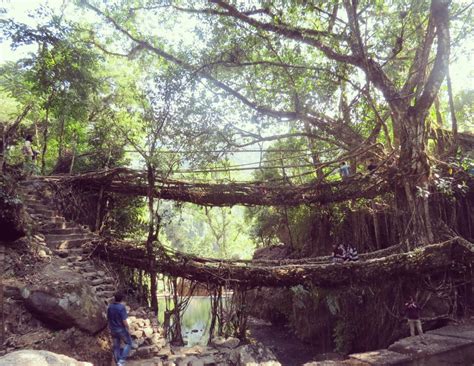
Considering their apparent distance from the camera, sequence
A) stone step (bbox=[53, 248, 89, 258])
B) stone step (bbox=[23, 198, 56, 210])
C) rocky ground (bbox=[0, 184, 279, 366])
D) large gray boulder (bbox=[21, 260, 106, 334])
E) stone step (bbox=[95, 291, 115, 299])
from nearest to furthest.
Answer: rocky ground (bbox=[0, 184, 279, 366]) → large gray boulder (bbox=[21, 260, 106, 334]) → stone step (bbox=[95, 291, 115, 299]) → stone step (bbox=[53, 248, 89, 258]) → stone step (bbox=[23, 198, 56, 210])

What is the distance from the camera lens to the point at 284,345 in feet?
33.8

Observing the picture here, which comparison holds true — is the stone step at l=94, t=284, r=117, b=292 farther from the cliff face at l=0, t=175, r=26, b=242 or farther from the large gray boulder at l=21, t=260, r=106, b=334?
the cliff face at l=0, t=175, r=26, b=242

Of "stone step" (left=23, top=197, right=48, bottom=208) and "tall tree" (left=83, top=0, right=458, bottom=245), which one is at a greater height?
"tall tree" (left=83, top=0, right=458, bottom=245)

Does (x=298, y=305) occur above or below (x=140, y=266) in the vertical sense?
below

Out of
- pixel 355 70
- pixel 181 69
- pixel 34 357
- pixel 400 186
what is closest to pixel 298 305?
pixel 400 186

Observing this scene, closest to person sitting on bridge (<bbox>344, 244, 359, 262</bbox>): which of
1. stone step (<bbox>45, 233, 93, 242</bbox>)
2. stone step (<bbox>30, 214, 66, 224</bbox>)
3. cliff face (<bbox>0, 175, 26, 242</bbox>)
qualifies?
stone step (<bbox>45, 233, 93, 242</bbox>)

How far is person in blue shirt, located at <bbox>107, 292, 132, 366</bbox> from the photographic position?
195 inches

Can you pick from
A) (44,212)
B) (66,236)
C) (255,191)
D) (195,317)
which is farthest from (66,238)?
(195,317)

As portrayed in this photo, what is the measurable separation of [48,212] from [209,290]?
4198 millimetres

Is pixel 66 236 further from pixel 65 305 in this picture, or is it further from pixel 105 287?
pixel 65 305

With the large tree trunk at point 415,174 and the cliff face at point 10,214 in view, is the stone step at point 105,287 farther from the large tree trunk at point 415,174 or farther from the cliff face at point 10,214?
the large tree trunk at point 415,174

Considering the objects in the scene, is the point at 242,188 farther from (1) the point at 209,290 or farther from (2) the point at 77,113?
(2) the point at 77,113

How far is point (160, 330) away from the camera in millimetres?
6402

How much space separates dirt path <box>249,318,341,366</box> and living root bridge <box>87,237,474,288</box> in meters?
3.31
